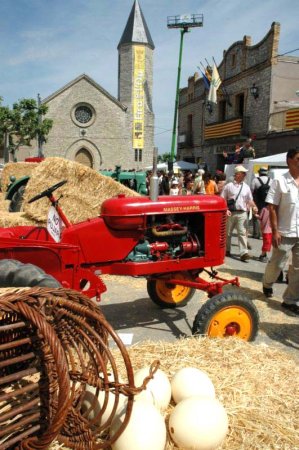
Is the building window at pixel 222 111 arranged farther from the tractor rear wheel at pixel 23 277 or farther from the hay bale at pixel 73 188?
the tractor rear wheel at pixel 23 277

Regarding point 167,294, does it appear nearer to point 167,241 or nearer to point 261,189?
point 167,241

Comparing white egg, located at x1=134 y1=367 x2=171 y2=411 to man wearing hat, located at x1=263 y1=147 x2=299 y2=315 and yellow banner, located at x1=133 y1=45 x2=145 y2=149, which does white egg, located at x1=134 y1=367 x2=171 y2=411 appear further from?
yellow banner, located at x1=133 y1=45 x2=145 y2=149

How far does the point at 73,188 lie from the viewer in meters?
7.55

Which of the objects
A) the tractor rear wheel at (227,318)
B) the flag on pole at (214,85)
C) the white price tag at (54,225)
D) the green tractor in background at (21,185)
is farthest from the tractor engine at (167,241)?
the flag on pole at (214,85)

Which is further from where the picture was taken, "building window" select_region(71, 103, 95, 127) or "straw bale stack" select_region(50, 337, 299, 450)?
"building window" select_region(71, 103, 95, 127)

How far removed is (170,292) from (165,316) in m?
0.31

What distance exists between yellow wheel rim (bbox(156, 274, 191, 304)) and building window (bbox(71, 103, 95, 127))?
39.7 m

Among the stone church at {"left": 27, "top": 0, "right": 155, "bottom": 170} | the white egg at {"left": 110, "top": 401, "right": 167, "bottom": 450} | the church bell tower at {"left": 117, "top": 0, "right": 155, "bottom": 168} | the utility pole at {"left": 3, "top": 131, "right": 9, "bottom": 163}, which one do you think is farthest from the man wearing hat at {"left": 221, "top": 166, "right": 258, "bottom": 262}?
the church bell tower at {"left": 117, "top": 0, "right": 155, "bottom": 168}

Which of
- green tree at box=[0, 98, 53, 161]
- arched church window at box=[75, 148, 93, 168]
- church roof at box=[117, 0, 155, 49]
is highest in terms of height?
church roof at box=[117, 0, 155, 49]

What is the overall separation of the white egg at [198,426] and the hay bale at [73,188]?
19.0 feet

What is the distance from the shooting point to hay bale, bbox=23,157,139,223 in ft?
24.4

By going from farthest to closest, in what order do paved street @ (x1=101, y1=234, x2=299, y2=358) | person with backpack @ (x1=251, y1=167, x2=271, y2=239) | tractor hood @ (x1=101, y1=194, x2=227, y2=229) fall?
person with backpack @ (x1=251, y1=167, x2=271, y2=239), paved street @ (x1=101, y1=234, x2=299, y2=358), tractor hood @ (x1=101, y1=194, x2=227, y2=229)

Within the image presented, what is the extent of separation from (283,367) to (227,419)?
1.01 m

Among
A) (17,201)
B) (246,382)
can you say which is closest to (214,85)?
(17,201)
